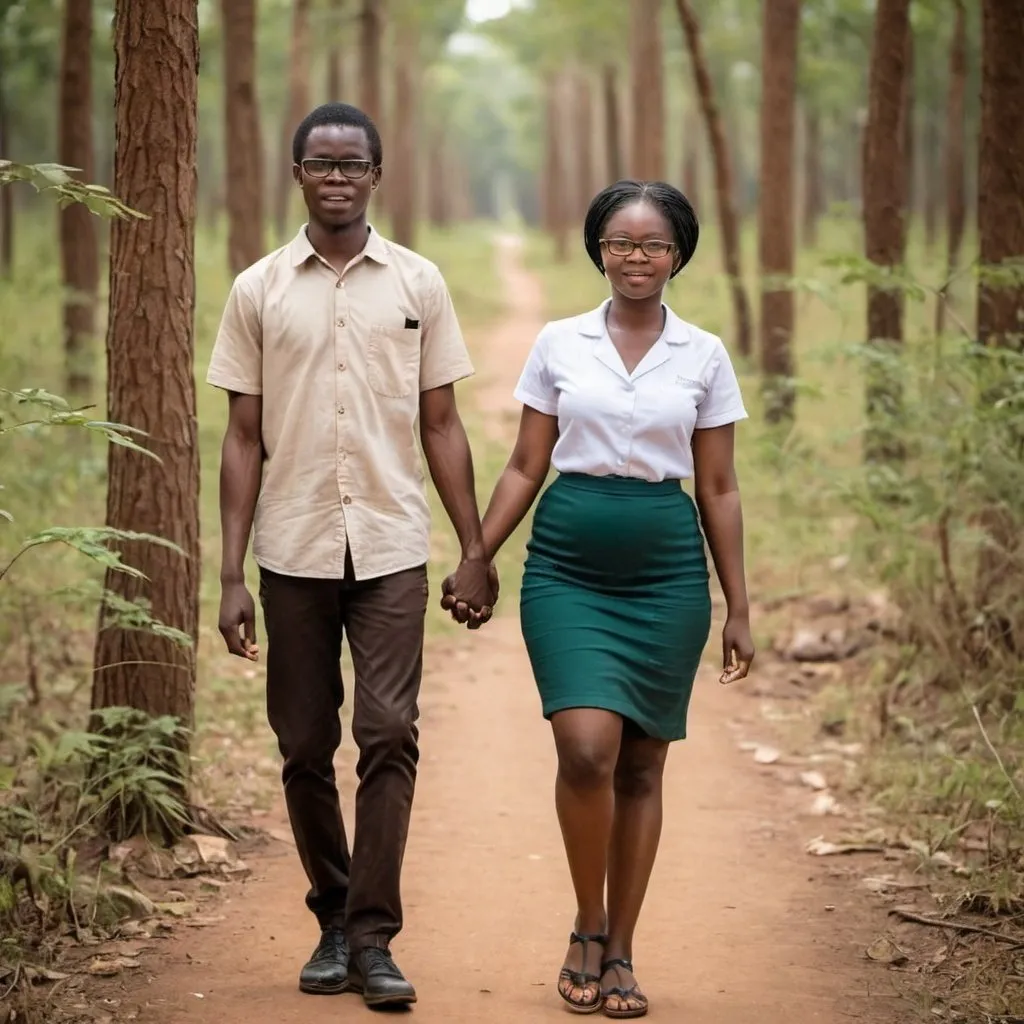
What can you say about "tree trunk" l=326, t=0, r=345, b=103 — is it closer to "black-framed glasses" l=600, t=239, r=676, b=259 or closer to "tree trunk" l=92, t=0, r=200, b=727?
"tree trunk" l=92, t=0, r=200, b=727

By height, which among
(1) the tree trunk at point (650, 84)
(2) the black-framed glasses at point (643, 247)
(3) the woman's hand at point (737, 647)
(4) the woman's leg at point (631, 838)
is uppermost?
(1) the tree trunk at point (650, 84)

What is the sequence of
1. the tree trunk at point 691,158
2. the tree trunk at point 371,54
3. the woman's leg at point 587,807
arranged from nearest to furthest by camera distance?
the woman's leg at point 587,807 → the tree trunk at point 371,54 → the tree trunk at point 691,158

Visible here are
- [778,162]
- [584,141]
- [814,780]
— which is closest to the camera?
[814,780]

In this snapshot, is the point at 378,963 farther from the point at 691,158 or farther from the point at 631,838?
the point at 691,158

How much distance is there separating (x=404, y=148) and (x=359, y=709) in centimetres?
2470

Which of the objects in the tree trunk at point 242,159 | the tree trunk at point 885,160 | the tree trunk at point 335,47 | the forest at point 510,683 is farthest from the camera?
the tree trunk at point 335,47

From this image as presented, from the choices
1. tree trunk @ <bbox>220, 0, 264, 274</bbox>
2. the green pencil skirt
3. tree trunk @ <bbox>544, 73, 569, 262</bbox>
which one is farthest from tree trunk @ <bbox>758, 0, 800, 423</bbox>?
tree trunk @ <bbox>544, 73, 569, 262</bbox>

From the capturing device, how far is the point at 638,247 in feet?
13.9

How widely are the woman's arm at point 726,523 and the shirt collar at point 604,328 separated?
271mm

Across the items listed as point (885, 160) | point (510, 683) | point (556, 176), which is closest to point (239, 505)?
point (510, 683)

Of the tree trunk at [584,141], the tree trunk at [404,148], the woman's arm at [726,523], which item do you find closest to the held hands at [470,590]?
the woman's arm at [726,523]

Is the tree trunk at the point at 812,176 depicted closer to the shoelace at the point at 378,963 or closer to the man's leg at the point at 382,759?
the man's leg at the point at 382,759

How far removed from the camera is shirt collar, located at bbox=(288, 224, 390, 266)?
426 centimetres

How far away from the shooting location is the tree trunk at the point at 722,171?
49.5 feet
